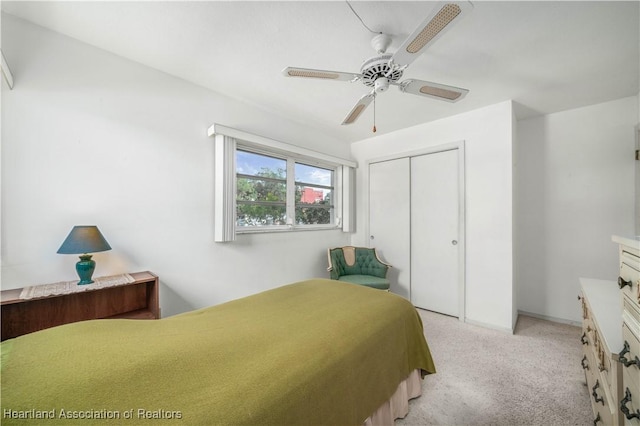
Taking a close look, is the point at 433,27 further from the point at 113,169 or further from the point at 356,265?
the point at 356,265

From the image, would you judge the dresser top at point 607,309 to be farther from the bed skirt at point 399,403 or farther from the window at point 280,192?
the window at point 280,192

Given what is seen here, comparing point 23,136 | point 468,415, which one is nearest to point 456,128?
point 468,415

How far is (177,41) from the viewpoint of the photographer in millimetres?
1925

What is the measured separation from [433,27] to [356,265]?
313 cm

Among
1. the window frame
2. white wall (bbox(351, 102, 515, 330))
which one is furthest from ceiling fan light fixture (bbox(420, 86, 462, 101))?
the window frame

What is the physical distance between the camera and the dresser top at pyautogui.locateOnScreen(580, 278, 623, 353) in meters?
1.08

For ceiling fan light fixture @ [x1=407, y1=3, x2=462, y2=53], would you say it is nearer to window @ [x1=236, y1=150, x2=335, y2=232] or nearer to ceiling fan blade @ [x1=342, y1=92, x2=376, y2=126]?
ceiling fan blade @ [x1=342, y1=92, x2=376, y2=126]

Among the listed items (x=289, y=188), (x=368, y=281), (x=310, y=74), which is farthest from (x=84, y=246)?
(x=368, y=281)

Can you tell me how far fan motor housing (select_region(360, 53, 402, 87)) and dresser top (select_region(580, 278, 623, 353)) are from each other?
6.09ft

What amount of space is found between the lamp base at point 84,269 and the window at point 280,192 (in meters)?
1.38

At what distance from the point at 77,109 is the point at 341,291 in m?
2.53

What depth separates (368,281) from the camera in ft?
10.8

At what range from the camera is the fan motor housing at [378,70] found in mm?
1646

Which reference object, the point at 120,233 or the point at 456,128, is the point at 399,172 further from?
the point at 120,233
